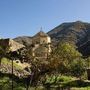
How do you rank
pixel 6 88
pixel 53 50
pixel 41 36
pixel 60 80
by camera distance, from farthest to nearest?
pixel 41 36, pixel 60 80, pixel 53 50, pixel 6 88

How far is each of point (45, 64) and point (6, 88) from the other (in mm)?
4454

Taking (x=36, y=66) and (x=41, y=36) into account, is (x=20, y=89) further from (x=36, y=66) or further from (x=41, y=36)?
(x=41, y=36)

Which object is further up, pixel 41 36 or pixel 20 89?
pixel 41 36

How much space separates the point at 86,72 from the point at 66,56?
20.5m

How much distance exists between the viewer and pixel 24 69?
43031mm

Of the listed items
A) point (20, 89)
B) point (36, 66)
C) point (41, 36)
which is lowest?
point (20, 89)

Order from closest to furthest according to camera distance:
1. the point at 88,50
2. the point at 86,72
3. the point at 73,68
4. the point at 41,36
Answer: the point at 73,68 < the point at 86,72 < the point at 41,36 < the point at 88,50

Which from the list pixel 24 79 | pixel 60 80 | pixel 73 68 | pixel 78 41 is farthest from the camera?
pixel 78 41

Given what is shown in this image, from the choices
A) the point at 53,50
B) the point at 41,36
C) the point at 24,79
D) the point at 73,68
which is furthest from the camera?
the point at 41,36

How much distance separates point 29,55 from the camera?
28703mm

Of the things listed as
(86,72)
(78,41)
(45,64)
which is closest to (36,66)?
(45,64)

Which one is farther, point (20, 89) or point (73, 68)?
point (73, 68)

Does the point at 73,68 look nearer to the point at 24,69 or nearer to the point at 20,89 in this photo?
the point at 24,69

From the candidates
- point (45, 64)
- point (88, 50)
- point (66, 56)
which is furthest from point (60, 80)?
point (88, 50)
